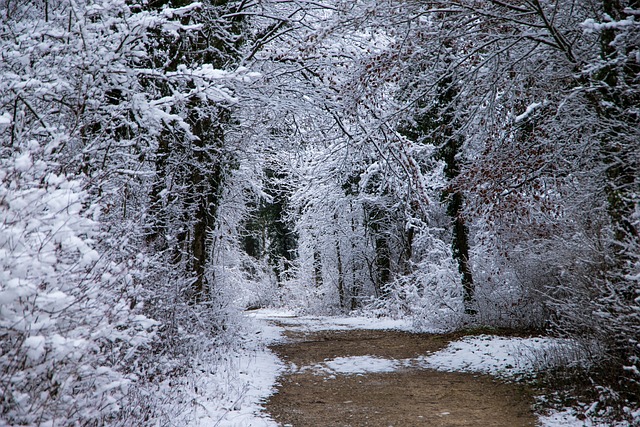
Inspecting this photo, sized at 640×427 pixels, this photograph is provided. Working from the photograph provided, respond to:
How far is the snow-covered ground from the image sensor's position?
6020 mm

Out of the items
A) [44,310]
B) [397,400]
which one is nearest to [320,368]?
[397,400]

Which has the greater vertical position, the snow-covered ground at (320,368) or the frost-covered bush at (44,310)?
the frost-covered bush at (44,310)

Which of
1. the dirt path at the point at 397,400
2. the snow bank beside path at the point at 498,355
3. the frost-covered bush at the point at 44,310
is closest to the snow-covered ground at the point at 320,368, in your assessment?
the snow bank beside path at the point at 498,355

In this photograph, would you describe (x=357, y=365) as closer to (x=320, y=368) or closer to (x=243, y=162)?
(x=320, y=368)

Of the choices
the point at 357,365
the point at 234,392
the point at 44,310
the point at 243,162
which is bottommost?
the point at 357,365

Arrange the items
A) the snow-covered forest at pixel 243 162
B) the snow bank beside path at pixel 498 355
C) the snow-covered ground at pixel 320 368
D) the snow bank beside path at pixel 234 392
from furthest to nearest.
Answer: the snow bank beside path at pixel 498 355 → the snow-covered ground at pixel 320 368 → the snow bank beside path at pixel 234 392 → the snow-covered forest at pixel 243 162

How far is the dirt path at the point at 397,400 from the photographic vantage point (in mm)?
6199

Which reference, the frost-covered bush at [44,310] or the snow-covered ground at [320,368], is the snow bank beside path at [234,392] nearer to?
the snow-covered ground at [320,368]

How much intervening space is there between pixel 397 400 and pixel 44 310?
553 cm

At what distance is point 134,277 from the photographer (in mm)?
6008

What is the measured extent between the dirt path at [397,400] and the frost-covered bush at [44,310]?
3491 millimetres

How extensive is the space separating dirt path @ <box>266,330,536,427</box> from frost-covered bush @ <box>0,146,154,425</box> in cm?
349

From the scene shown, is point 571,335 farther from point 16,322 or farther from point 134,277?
point 16,322

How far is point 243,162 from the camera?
14.2 m
